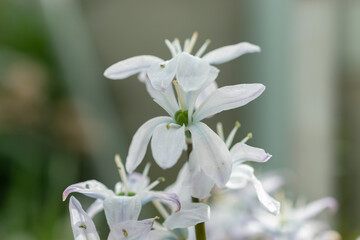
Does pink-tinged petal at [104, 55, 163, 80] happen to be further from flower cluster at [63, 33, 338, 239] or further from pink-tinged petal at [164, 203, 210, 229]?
pink-tinged petal at [164, 203, 210, 229]

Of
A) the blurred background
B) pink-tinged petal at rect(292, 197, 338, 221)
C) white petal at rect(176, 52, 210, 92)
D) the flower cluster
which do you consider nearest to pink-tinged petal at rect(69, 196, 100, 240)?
the flower cluster

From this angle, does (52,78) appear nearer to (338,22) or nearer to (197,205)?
(338,22)

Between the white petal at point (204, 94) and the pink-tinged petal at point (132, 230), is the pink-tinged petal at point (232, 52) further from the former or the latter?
the pink-tinged petal at point (132, 230)

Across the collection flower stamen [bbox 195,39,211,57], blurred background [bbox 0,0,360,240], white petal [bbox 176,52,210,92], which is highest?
flower stamen [bbox 195,39,211,57]

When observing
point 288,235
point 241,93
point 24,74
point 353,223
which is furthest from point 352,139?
point 241,93

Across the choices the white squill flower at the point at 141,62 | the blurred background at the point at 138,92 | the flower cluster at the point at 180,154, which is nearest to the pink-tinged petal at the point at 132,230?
the flower cluster at the point at 180,154
